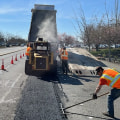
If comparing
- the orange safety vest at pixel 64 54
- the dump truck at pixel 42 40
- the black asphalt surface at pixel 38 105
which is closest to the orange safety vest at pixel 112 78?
the black asphalt surface at pixel 38 105

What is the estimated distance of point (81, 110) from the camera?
6.21 metres

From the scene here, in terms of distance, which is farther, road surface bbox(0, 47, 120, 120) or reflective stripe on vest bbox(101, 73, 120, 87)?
road surface bbox(0, 47, 120, 120)

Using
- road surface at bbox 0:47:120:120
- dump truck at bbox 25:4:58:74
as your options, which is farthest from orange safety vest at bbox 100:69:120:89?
dump truck at bbox 25:4:58:74

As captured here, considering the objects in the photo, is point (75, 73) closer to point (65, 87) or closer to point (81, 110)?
point (65, 87)

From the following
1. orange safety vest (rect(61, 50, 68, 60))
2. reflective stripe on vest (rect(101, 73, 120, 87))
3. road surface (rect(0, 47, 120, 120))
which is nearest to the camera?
reflective stripe on vest (rect(101, 73, 120, 87))

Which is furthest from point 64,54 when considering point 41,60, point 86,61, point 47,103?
point 47,103

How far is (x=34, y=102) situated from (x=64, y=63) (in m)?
7.09

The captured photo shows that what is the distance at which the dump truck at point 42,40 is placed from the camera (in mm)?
12688

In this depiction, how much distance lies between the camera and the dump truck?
41.6ft

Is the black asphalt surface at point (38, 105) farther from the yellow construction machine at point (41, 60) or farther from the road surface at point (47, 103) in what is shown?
the yellow construction machine at point (41, 60)

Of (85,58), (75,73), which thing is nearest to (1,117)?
(75,73)

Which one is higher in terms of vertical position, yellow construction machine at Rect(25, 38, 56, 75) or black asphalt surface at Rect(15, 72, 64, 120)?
yellow construction machine at Rect(25, 38, 56, 75)

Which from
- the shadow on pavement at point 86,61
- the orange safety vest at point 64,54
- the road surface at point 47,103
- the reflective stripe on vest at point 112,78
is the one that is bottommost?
the road surface at point 47,103

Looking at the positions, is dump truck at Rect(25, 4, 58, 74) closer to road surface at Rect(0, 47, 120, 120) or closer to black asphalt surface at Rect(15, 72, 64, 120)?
road surface at Rect(0, 47, 120, 120)
